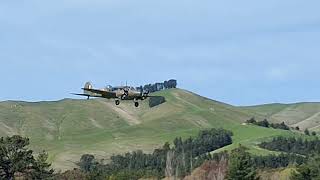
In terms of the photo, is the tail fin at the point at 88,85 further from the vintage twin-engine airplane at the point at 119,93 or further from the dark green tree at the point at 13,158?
the dark green tree at the point at 13,158

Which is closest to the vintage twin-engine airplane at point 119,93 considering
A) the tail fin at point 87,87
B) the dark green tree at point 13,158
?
the tail fin at point 87,87

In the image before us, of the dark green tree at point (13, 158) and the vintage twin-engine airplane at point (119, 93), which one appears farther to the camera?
the dark green tree at point (13, 158)

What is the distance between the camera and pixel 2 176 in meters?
196

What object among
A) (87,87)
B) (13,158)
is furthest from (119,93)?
(13,158)

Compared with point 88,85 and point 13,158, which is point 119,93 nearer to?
point 88,85

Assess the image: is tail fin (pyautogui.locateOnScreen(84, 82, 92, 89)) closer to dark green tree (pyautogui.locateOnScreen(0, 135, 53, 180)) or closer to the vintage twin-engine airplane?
the vintage twin-engine airplane

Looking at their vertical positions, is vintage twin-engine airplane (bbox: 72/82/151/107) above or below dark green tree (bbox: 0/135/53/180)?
above

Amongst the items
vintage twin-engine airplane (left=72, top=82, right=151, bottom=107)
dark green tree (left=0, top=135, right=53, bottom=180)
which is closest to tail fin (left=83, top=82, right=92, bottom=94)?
vintage twin-engine airplane (left=72, top=82, right=151, bottom=107)

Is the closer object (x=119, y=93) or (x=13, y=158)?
(x=119, y=93)

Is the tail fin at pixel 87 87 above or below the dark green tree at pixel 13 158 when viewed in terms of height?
above

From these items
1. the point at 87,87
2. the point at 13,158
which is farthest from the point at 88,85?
the point at 13,158

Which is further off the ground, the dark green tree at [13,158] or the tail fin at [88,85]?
the tail fin at [88,85]

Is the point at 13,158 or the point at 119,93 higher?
the point at 119,93

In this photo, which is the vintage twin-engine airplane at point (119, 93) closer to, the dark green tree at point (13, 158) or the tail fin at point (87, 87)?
the tail fin at point (87, 87)
